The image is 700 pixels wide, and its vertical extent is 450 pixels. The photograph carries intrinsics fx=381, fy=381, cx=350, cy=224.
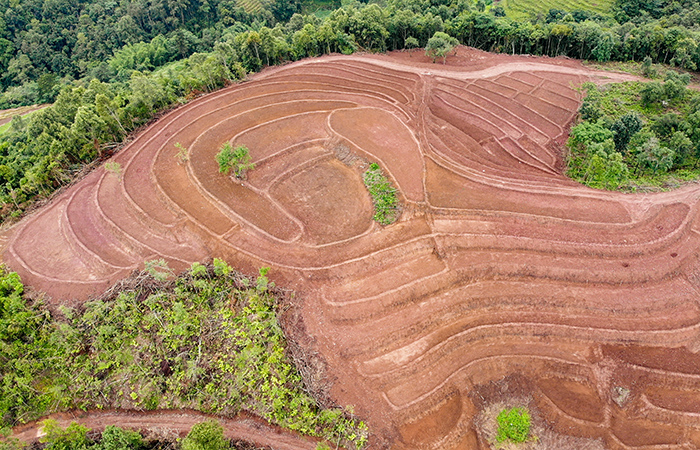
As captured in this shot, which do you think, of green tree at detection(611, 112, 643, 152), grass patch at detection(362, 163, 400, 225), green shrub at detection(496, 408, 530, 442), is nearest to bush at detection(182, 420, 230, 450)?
green shrub at detection(496, 408, 530, 442)

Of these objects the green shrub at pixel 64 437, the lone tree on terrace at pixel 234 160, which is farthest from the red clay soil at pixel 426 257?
the green shrub at pixel 64 437

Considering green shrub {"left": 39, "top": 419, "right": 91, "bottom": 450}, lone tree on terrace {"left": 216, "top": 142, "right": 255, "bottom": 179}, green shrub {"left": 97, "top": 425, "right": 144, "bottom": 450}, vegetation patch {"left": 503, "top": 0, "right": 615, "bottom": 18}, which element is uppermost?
lone tree on terrace {"left": 216, "top": 142, "right": 255, "bottom": 179}

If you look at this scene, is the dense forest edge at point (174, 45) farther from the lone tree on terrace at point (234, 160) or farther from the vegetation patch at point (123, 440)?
the vegetation patch at point (123, 440)

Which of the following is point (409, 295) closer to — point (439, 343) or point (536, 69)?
point (439, 343)

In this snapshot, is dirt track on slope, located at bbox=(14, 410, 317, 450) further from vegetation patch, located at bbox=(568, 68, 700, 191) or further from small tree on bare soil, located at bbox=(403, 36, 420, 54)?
small tree on bare soil, located at bbox=(403, 36, 420, 54)

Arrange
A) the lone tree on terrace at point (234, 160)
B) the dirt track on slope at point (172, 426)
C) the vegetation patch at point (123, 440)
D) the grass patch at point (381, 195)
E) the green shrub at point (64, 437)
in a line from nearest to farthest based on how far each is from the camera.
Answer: the vegetation patch at point (123, 440) → the green shrub at point (64, 437) → the dirt track on slope at point (172, 426) → the grass patch at point (381, 195) → the lone tree on terrace at point (234, 160)

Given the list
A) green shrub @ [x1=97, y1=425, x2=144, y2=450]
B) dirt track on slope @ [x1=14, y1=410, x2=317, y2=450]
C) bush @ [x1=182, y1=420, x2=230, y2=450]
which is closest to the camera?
bush @ [x1=182, y1=420, x2=230, y2=450]

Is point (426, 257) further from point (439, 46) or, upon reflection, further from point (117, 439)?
point (439, 46)
